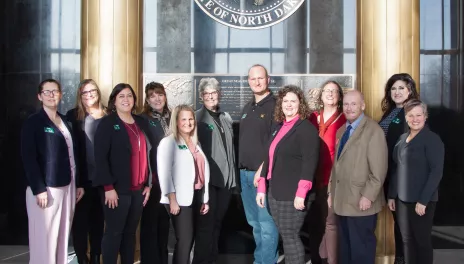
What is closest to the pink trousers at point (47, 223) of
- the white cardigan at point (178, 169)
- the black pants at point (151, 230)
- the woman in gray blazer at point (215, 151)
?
the black pants at point (151, 230)

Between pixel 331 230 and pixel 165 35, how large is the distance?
2.72 meters

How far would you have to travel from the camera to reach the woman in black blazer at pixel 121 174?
15.4 ft

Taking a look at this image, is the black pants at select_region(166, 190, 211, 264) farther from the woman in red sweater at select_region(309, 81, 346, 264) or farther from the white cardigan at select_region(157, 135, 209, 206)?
the woman in red sweater at select_region(309, 81, 346, 264)

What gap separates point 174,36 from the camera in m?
6.25

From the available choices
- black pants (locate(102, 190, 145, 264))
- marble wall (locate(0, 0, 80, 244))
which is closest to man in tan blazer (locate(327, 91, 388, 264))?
black pants (locate(102, 190, 145, 264))

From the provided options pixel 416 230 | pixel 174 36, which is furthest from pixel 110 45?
pixel 416 230

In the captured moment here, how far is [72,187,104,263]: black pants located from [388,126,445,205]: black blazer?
8.78 feet

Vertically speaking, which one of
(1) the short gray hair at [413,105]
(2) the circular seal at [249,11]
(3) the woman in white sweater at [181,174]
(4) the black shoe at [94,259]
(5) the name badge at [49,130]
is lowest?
(4) the black shoe at [94,259]

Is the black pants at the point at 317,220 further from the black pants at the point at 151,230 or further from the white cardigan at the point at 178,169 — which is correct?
the black pants at the point at 151,230

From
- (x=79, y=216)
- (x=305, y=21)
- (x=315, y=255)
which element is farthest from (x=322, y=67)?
(x=79, y=216)

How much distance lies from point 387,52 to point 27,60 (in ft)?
13.3

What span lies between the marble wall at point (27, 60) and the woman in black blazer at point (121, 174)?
6.78ft

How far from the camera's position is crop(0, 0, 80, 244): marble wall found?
21.9 ft

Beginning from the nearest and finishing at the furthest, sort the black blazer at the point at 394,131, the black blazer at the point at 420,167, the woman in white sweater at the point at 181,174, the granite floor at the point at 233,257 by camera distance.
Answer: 1. the black blazer at the point at 420,167
2. the woman in white sweater at the point at 181,174
3. the black blazer at the point at 394,131
4. the granite floor at the point at 233,257
